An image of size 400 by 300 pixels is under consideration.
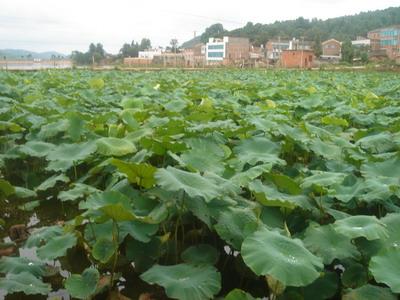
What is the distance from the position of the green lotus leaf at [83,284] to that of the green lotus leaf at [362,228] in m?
1.03

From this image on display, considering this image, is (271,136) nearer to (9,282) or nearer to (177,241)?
(177,241)

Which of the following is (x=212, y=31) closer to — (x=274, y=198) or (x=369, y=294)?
A: (x=274, y=198)

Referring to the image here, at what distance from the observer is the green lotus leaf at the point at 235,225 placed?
189 cm

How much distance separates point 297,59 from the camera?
46.4 meters

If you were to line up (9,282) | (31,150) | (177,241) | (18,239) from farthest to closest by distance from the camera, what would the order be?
(31,150) → (18,239) → (177,241) → (9,282)

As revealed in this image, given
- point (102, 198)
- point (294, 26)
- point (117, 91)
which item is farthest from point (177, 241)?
point (294, 26)

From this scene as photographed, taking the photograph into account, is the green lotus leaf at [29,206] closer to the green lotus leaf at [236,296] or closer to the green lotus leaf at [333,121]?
the green lotus leaf at [236,296]

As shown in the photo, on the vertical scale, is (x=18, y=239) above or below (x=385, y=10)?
below

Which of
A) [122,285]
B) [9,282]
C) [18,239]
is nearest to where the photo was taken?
[9,282]

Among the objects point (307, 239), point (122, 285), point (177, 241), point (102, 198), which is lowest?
point (122, 285)

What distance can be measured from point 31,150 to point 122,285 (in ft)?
5.15

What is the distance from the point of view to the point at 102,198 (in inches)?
78.8

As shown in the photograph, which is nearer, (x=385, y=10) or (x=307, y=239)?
(x=307, y=239)

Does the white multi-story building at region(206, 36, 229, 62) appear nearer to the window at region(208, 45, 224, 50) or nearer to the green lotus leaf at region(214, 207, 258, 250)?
the window at region(208, 45, 224, 50)
